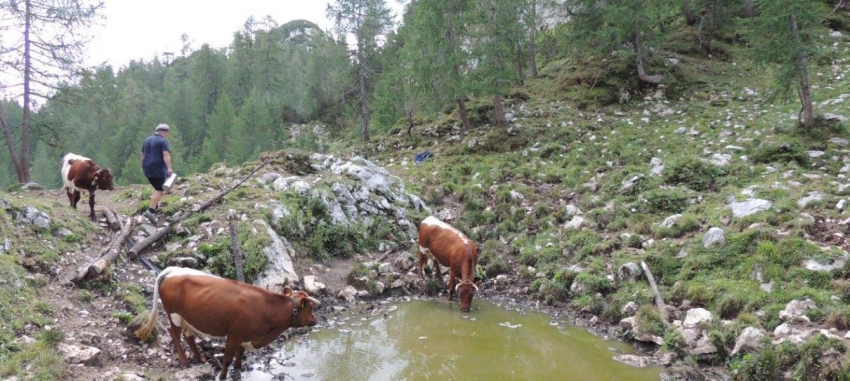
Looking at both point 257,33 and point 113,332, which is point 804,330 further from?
point 257,33

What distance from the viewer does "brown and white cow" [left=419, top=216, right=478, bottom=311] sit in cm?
960

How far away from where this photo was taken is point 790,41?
12.4 m

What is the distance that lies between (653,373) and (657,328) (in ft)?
3.95

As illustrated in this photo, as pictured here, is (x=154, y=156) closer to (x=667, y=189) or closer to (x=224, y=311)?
(x=224, y=311)

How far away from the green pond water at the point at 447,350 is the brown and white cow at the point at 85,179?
6.00 m

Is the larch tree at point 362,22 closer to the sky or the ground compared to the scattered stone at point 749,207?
closer to the sky

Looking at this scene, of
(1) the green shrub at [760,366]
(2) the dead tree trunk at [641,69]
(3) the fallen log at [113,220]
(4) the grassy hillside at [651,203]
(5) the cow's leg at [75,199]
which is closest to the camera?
(1) the green shrub at [760,366]

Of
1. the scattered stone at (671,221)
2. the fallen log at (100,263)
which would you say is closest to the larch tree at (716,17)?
the scattered stone at (671,221)

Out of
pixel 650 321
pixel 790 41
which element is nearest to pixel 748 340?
pixel 650 321

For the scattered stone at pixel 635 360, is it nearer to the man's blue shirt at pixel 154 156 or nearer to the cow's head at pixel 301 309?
the cow's head at pixel 301 309

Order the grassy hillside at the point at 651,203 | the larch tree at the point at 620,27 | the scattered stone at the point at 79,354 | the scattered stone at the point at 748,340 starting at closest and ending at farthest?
1. the scattered stone at the point at 79,354
2. the scattered stone at the point at 748,340
3. the grassy hillside at the point at 651,203
4. the larch tree at the point at 620,27

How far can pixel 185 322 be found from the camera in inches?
235

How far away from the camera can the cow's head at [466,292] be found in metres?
9.49

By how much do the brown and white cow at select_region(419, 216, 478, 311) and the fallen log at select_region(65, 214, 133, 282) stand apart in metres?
6.28
